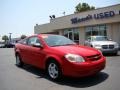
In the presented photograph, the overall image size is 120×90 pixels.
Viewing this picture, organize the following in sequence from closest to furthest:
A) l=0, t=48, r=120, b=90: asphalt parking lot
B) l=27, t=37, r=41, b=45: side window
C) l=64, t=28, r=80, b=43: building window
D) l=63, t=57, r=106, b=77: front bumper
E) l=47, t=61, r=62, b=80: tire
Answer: l=0, t=48, r=120, b=90: asphalt parking lot < l=63, t=57, r=106, b=77: front bumper < l=47, t=61, r=62, b=80: tire < l=27, t=37, r=41, b=45: side window < l=64, t=28, r=80, b=43: building window

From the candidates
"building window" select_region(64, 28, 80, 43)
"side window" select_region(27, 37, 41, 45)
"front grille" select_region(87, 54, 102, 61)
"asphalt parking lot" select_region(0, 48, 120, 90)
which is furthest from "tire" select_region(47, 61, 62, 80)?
"building window" select_region(64, 28, 80, 43)

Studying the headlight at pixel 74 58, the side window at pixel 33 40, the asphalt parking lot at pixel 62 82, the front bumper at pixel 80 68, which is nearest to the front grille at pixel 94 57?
the front bumper at pixel 80 68

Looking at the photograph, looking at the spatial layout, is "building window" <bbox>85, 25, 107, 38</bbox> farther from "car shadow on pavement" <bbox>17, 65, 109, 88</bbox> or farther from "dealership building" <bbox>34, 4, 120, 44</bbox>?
"car shadow on pavement" <bbox>17, 65, 109, 88</bbox>

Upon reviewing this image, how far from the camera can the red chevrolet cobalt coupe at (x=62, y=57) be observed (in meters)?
5.83

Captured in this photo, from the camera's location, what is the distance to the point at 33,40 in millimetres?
8039

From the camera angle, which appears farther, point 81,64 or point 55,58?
point 55,58

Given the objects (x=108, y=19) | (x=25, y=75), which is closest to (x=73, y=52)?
(x=25, y=75)

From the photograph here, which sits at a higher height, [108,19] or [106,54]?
[108,19]

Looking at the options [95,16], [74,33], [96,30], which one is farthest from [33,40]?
[74,33]

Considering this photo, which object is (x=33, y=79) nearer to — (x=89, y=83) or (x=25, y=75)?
(x=25, y=75)

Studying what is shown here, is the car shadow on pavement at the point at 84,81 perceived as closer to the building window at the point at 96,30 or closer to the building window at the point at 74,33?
the building window at the point at 96,30

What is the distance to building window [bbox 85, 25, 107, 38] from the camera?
79.5 ft

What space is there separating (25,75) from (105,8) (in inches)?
701

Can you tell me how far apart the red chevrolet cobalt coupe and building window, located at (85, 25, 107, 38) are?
1741 cm
